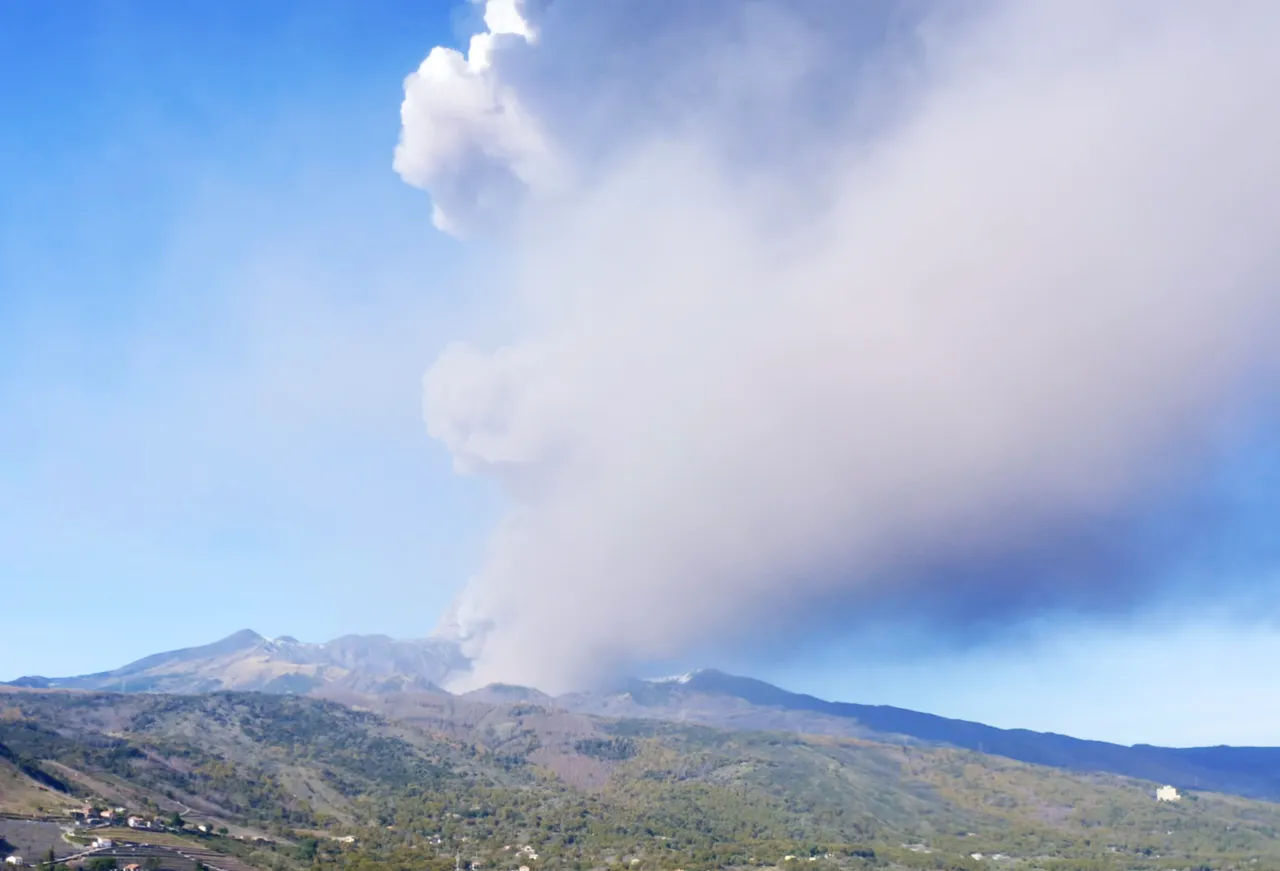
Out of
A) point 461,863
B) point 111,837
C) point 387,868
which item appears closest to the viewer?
point 111,837

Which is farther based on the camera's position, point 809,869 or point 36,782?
point 809,869

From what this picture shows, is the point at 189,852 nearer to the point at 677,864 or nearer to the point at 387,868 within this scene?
the point at 387,868

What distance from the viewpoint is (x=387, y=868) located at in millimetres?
170500

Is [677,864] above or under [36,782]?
under

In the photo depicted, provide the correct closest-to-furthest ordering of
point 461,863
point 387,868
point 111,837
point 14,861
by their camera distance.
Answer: point 14,861
point 111,837
point 387,868
point 461,863

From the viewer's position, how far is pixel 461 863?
192375 millimetres

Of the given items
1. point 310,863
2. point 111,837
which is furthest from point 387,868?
point 111,837

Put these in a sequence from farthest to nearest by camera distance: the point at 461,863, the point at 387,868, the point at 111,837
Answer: the point at 461,863
the point at 387,868
the point at 111,837

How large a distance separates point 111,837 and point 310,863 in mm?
36948

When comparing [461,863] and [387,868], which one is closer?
[387,868]

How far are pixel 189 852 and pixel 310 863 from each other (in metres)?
27.4

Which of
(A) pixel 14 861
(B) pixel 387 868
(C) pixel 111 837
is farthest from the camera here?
(B) pixel 387 868

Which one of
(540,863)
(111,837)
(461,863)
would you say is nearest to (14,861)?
(111,837)

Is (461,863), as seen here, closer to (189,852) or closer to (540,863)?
(540,863)
